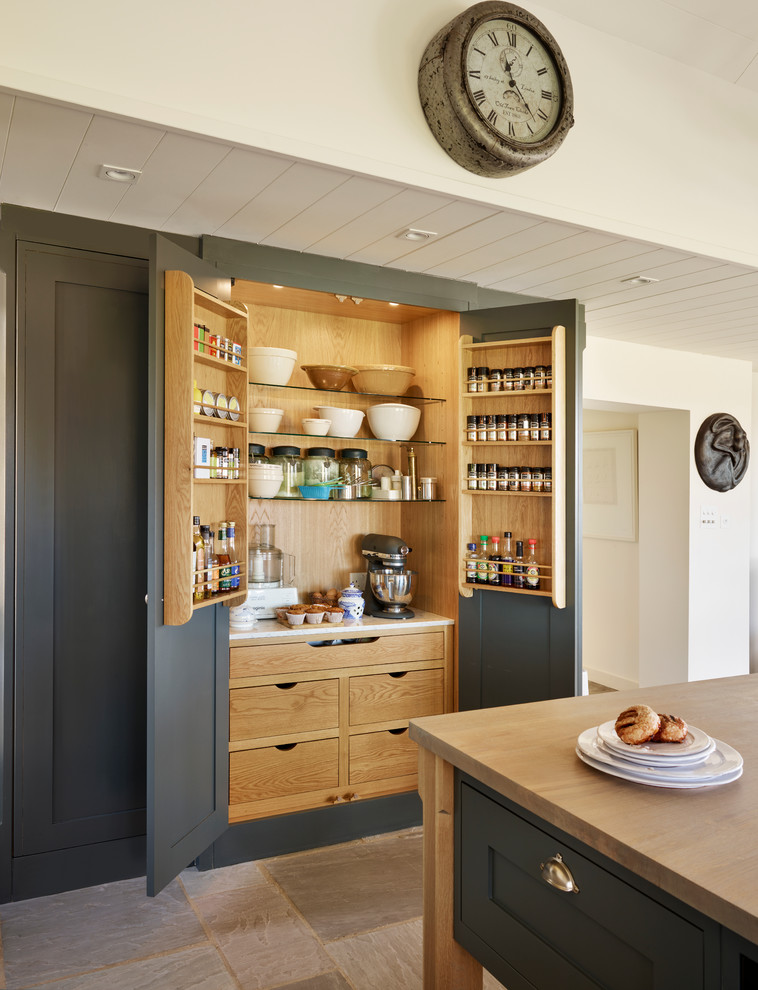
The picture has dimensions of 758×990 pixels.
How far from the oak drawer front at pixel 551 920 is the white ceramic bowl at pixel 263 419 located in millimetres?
2048

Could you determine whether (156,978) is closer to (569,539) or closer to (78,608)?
(78,608)

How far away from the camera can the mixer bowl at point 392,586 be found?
342 centimetres

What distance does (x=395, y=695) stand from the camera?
326 centimetres

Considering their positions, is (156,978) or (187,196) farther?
(187,196)

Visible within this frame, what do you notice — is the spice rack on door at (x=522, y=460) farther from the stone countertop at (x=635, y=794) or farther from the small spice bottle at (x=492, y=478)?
the stone countertop at (x=635, y=794)

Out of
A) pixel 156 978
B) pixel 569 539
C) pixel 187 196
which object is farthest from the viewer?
pixel 569 539

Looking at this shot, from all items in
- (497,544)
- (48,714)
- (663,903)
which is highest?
(497,544)

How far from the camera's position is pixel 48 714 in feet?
8.50

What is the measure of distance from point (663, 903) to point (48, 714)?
2197 millimetres

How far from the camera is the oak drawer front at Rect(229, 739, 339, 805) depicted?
2.91 meters

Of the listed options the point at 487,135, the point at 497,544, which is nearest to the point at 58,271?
the point at 487,135

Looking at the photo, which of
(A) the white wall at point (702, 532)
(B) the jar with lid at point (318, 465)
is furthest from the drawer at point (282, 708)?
(A) the white wall at point (702, 532)

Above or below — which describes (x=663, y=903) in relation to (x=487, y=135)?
below

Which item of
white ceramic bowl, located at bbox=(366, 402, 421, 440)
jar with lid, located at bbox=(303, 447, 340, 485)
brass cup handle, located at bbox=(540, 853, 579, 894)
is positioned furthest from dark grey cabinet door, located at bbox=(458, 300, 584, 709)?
brass cup handle, located at bbox=(540, 853, 579, 894)
